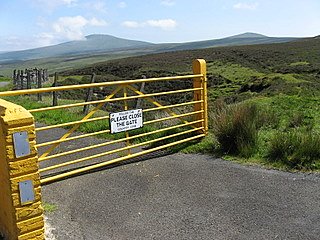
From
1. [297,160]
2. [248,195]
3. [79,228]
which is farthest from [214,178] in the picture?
[79,228]

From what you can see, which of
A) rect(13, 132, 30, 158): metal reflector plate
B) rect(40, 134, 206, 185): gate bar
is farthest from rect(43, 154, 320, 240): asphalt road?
rect(13, 132, 30, 158): metal reflector plate

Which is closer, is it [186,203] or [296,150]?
[186,203]

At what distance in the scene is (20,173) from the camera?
382 cm

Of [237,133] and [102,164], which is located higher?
[237,133]

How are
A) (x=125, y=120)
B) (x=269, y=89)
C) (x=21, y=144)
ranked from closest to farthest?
(x=21, y=144), (x=125, y=120), (x=269, y=89)

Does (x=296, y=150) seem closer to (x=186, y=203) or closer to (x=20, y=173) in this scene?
(x=186, y=203)

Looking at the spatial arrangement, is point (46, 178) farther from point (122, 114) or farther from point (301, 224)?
point (301, 224)

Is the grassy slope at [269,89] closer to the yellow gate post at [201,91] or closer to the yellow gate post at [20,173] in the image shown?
the yellow gate post at [201,91]

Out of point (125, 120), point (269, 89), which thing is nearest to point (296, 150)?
point (125, 120)

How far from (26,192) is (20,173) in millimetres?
189

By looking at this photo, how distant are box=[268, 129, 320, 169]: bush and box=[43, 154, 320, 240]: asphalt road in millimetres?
399

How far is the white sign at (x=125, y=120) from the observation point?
6582 mm

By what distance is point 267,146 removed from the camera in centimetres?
713

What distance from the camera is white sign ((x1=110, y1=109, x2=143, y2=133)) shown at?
21.6 feet
